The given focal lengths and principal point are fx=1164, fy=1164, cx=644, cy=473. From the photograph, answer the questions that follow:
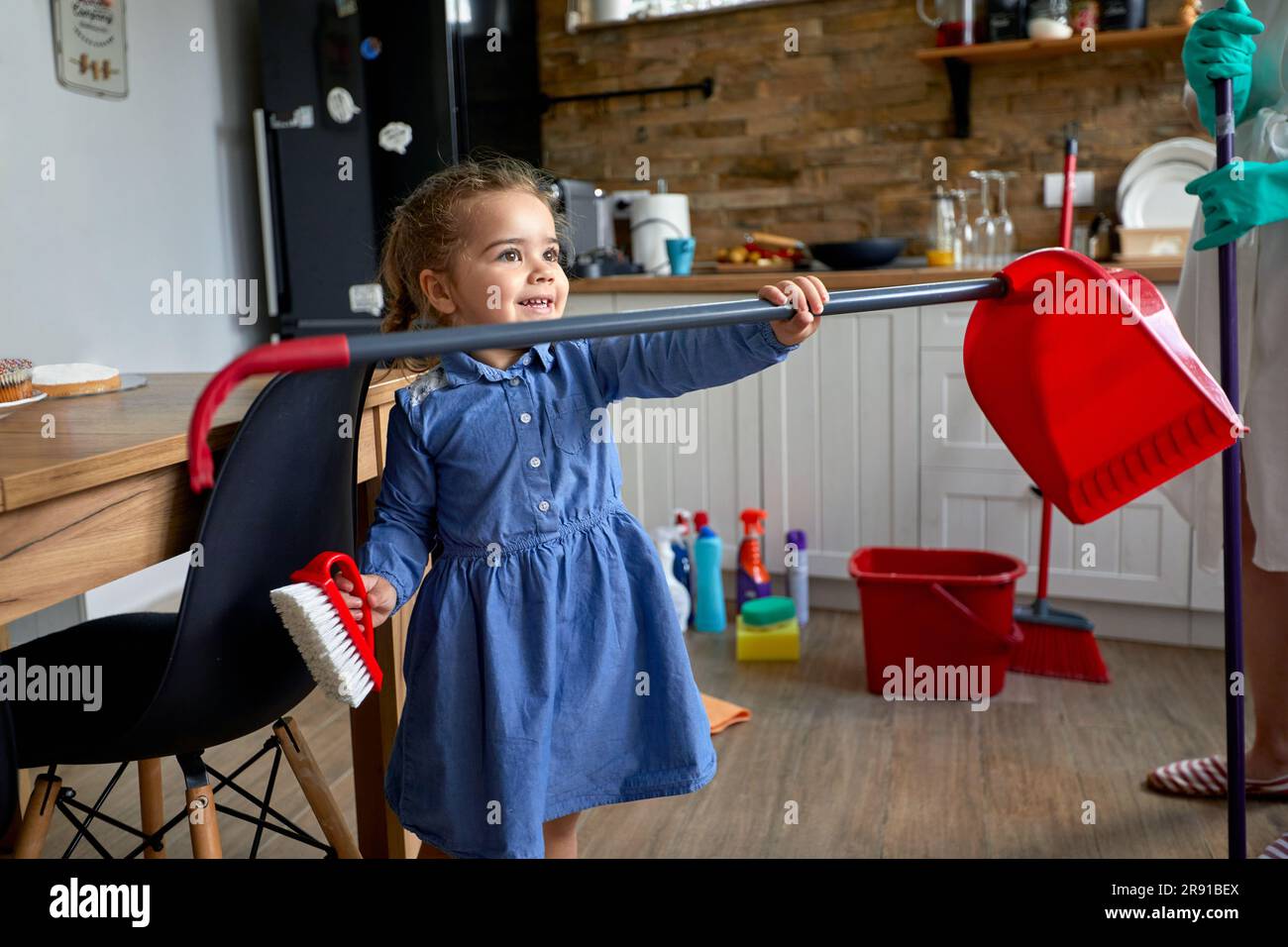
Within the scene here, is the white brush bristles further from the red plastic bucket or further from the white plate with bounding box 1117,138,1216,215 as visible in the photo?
the white plate with bounding box 1117,138,1216,215

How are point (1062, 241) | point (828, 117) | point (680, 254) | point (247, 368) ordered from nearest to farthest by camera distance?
1. point (247, 368)
2. point (1062, 241)
3. point (680, 254)
4. point (828, 117)

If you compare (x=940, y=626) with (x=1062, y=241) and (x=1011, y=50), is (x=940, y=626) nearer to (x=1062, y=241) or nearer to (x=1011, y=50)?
(x=1062, y=241)

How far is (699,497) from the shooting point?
321 cm

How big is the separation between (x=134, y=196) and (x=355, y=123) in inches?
25.3

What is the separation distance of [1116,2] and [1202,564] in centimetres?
170

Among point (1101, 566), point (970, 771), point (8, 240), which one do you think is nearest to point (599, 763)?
point (970, 771)

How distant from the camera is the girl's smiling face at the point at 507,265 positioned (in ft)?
4.11

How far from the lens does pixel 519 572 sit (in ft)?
4.08

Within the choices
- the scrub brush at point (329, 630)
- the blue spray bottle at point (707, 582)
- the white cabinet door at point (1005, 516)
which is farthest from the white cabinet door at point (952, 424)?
the scrub brush at point (329, 630)

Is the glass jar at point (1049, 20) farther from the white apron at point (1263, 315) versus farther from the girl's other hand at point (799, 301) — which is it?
the girl's other hand at point (799, 301)

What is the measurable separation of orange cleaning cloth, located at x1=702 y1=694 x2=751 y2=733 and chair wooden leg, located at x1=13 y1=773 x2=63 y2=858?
1.32 metres

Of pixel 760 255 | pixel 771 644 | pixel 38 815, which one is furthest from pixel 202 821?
pixel 760 255

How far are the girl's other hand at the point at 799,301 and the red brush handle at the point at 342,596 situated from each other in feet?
1.53
